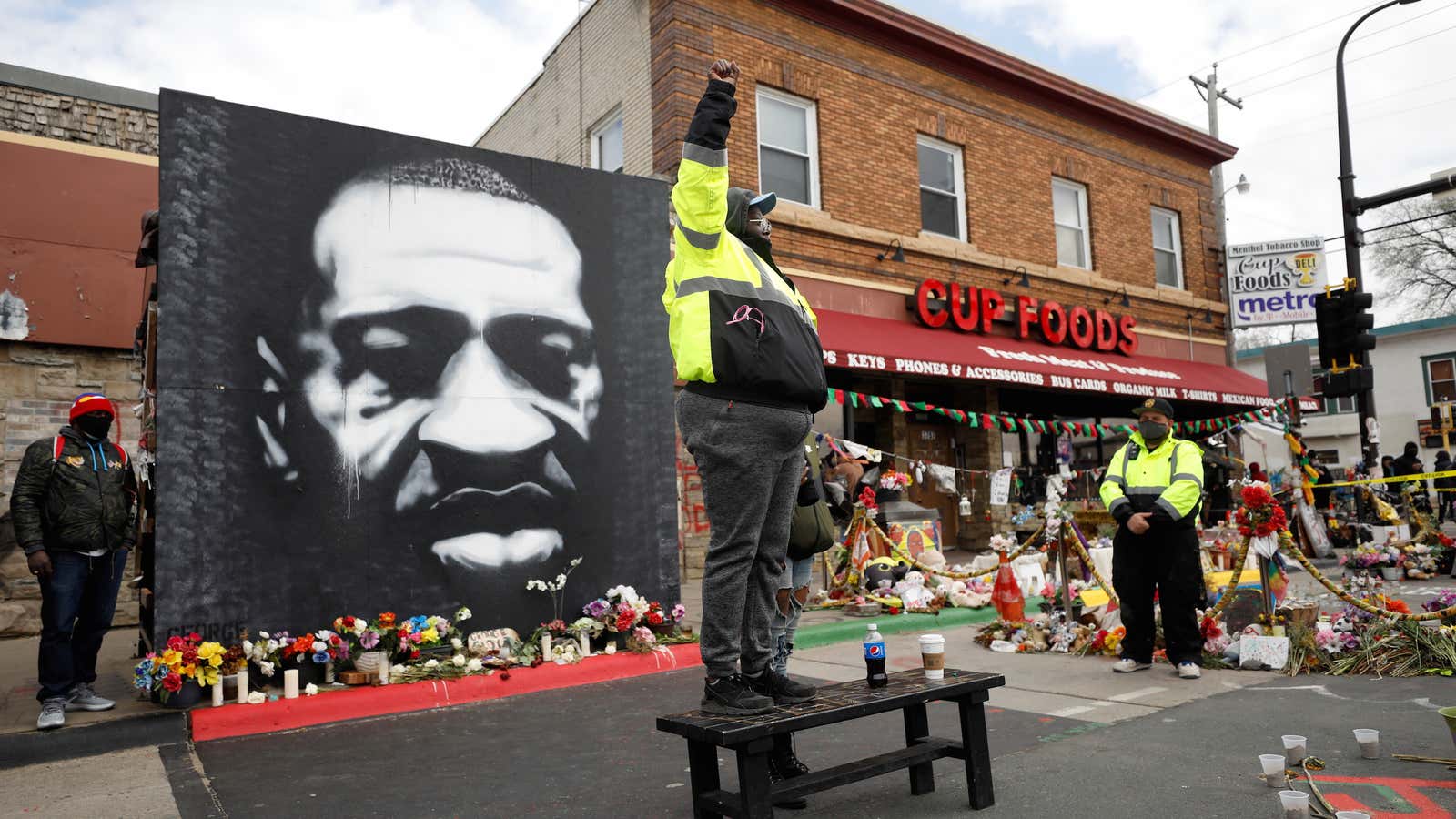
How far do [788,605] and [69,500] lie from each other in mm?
4350

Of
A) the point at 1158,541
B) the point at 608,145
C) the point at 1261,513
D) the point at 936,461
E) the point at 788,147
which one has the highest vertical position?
the point at 608,145

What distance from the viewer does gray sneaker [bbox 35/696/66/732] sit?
5.15 meters

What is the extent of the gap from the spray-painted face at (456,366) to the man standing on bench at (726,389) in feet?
12.6

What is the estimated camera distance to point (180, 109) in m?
6.04

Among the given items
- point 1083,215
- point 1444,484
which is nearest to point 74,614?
point 1083,215

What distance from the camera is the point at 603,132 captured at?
14.6 meters

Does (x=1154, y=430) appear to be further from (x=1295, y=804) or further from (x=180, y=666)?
(x=180, y=666)

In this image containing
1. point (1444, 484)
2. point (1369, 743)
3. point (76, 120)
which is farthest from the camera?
point (1444, 484)

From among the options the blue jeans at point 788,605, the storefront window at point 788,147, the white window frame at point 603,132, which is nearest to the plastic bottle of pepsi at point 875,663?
the blue jeans at point 788,605

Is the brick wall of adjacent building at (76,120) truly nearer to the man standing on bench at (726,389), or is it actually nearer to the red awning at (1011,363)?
the red awning at (1011,363)

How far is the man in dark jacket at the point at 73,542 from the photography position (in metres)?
5.45

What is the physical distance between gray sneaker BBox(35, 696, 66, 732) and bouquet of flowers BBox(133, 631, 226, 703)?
16.7 inches

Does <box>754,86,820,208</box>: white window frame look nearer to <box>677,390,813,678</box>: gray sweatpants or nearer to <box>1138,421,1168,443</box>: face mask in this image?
<box>1138,421,1168,443</box>: face mask

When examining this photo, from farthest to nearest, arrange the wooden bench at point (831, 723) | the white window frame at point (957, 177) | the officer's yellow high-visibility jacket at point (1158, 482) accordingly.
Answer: the white window frame at point (957, 177), the officer's yellow high-visibility jacket at point (1158, 482), the wooden bench at point (831, 723)
